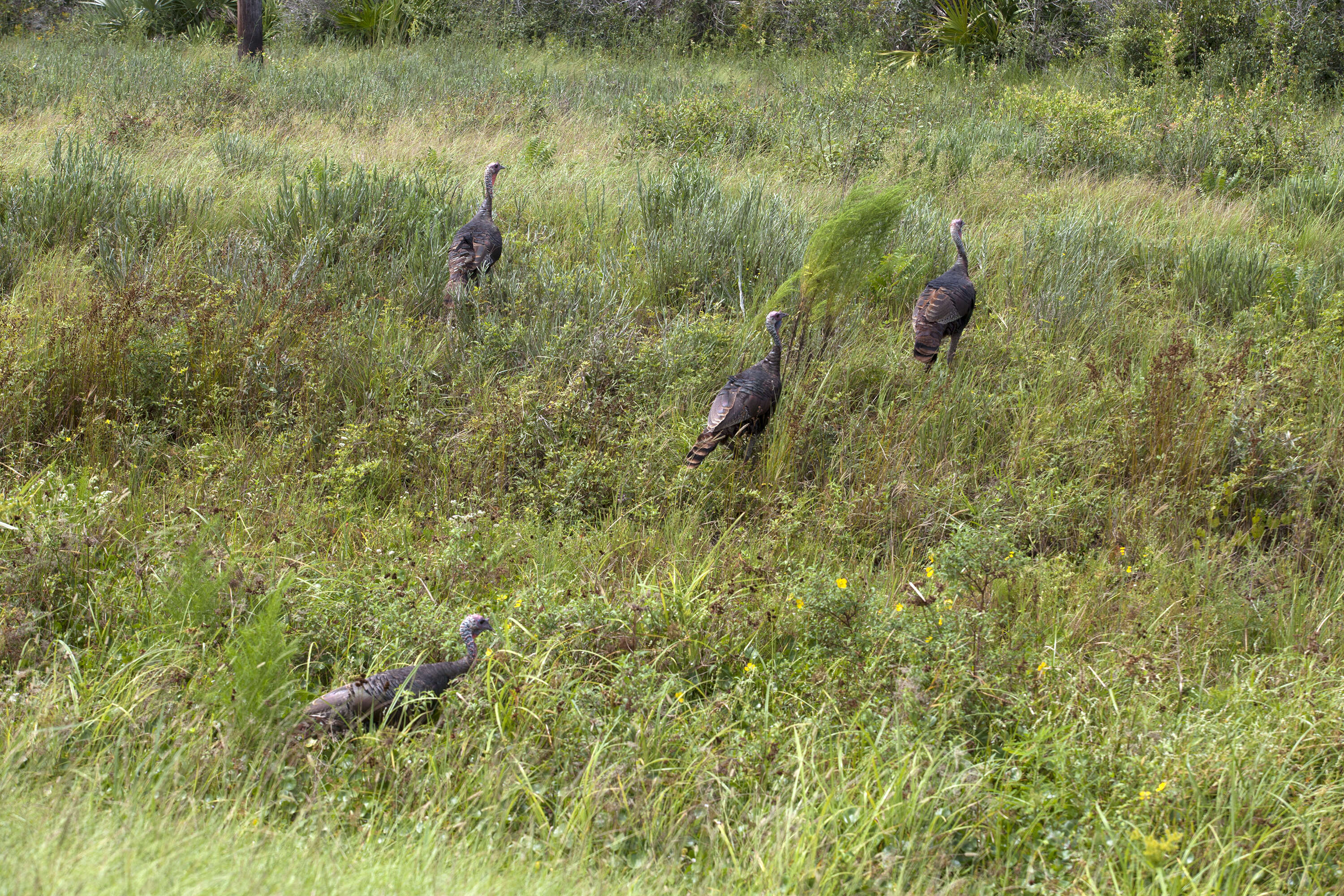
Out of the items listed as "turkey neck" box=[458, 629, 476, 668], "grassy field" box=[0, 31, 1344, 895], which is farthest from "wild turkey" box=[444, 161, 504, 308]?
"turkey neck" box=[458, 629, 476, 668]

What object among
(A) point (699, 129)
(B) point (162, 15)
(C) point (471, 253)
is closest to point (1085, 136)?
(A) point (699, 129)

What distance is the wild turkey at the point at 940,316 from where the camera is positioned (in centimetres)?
546

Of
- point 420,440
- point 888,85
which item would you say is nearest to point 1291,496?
point 420,440

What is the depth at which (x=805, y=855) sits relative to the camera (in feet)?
7.79

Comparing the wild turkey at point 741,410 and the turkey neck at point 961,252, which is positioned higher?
the turkey neck at point 961,252

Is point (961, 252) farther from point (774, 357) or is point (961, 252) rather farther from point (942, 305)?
point (774, 357)

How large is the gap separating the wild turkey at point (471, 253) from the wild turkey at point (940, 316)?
8.60ft

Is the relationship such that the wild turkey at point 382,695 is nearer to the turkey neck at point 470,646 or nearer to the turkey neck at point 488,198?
the turkey neck at point 470,646

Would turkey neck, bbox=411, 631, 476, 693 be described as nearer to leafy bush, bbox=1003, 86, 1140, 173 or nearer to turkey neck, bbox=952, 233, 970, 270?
turkey neck, bbox=952, 233, 970, 270

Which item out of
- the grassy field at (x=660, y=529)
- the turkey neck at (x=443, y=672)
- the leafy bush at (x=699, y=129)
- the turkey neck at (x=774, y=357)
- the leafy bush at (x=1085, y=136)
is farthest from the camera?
the leafy bush at (x=699, y=129)

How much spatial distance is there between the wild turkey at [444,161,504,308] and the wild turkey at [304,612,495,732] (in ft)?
10.9

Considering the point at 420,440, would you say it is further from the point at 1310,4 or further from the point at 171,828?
the point at 1310,4

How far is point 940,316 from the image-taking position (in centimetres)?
545

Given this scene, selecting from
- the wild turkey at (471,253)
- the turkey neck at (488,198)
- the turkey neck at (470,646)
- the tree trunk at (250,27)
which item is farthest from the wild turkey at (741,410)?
the tree trunk at (250,27)
